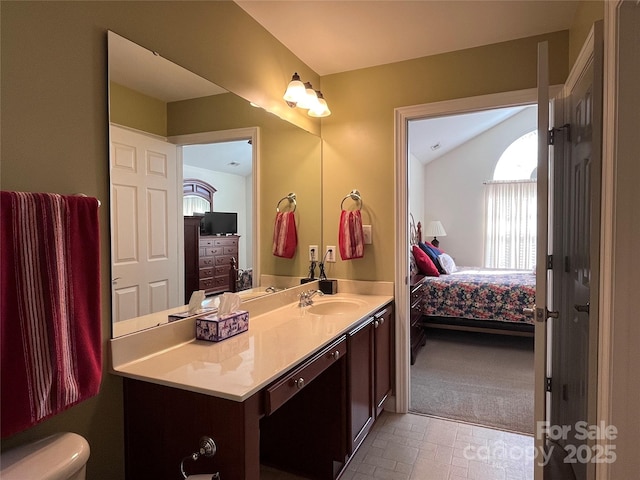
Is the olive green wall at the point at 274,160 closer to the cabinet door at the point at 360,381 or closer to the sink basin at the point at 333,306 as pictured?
the sink basin at the point at 333,306

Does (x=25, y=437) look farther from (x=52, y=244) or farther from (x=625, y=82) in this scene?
(x=625, y=82)

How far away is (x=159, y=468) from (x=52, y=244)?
2.88 feet

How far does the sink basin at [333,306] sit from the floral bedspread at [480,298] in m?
1.89

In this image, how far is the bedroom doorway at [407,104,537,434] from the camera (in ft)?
9.69

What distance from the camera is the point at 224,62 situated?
1.98m

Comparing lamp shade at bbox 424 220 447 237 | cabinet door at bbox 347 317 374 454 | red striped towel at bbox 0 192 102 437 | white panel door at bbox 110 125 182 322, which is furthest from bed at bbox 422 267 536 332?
red striped towel at bbox 0 192 102 437

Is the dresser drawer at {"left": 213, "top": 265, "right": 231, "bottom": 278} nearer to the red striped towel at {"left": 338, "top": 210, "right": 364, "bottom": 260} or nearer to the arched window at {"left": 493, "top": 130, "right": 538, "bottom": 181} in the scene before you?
the red striped towel at {"left": 338, "top": 210, "right": 364, "bottom": 260}

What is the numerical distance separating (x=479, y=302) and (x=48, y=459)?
12.7 ft

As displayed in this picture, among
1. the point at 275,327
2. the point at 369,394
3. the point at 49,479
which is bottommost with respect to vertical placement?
the point at 369,394

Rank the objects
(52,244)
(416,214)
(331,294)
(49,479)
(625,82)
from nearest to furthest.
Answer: (49,479) < (52,244) < (625,82) < (331,294) < (416,214)

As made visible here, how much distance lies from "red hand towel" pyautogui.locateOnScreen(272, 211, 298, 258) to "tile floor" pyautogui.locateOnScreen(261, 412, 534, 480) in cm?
128

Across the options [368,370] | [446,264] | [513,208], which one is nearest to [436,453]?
[368,370]

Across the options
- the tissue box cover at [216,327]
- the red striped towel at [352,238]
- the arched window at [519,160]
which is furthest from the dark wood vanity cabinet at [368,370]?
the arched window at [519,160]

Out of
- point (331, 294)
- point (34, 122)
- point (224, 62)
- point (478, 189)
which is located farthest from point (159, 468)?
point (478, 189)
